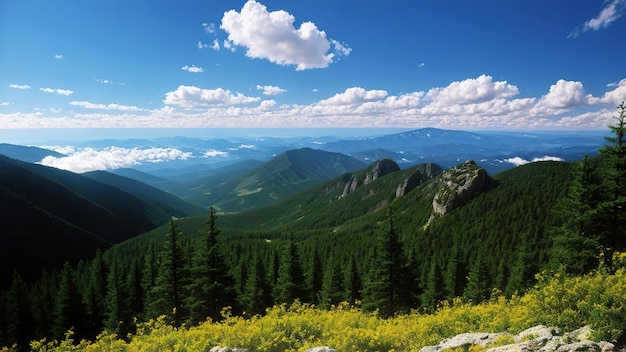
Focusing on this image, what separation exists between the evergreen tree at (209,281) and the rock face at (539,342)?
78.8 feet

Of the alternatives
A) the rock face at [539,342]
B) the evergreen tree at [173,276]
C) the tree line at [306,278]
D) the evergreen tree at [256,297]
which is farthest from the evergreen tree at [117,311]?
the rock face at [539,342]

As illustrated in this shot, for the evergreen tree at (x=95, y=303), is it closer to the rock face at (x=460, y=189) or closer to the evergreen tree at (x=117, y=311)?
the evergreen tree at (x=117, y=311)

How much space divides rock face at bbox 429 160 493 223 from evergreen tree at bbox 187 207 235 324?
130894 mm

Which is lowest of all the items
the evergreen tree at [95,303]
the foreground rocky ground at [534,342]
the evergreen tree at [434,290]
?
Answer: the evergreen tree at [95,303]

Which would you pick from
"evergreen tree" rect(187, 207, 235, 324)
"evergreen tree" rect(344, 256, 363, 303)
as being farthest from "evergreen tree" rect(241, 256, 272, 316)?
"evergreen tree" rect(187, 207, 235, 324)

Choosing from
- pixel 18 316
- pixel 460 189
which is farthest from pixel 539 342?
pixel 460 189

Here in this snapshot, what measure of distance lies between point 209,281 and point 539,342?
89.4 ft

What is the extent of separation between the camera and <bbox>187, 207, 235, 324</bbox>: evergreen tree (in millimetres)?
29844

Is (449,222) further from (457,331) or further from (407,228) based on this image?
(457,331)

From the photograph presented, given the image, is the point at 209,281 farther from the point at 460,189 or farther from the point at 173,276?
the point at 460,189

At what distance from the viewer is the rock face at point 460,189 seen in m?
145

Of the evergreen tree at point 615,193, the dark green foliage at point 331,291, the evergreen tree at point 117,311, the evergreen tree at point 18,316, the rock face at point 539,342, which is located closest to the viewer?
the rock face at point 539,342

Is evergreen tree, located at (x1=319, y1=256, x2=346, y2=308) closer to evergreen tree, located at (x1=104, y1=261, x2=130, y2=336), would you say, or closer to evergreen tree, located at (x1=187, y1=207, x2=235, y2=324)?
evergreen tree, located at (x1=187, y1=207, x2=235, y2=324)

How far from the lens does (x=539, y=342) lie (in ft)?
28.4
